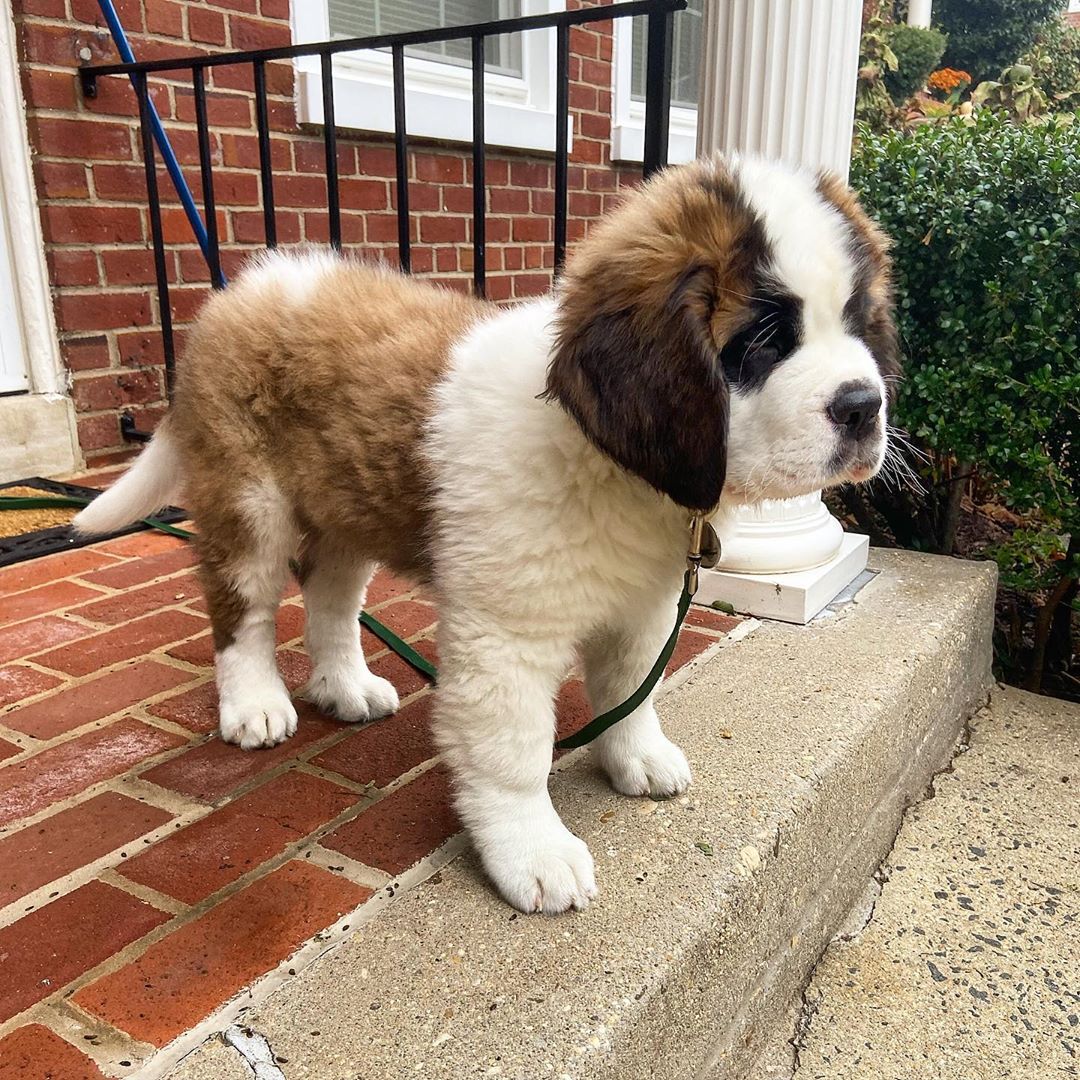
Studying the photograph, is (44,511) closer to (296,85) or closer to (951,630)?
(296,85)

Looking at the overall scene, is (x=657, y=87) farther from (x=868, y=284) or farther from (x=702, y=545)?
(x=702, y=545)

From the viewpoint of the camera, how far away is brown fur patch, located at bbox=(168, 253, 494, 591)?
2.06 m

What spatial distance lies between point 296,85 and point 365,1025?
15.0 ft

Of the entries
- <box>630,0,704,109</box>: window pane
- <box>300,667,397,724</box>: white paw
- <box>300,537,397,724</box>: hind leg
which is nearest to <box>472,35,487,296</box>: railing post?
<box>300,537,397,724</box>: hind leg

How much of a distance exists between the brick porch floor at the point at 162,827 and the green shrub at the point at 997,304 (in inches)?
50.5

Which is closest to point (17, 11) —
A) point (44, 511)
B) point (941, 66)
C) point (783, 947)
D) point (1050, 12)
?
point (44, 511)

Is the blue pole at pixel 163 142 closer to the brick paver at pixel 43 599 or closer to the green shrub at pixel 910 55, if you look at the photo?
the brick paver at pixel 43 599

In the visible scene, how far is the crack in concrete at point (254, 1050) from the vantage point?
143 cm

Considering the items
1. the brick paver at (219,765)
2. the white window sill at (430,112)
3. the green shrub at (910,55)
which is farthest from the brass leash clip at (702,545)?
the green shrub at (910,55)

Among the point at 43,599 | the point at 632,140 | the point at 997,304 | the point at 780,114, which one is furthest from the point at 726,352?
the point at 632,140

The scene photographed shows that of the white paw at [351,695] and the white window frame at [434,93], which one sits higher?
the white window frame at [434,93]

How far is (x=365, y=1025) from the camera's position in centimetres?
152

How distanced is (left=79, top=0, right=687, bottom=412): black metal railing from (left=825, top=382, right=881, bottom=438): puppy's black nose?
79cm

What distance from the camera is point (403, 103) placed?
11.1 ft
